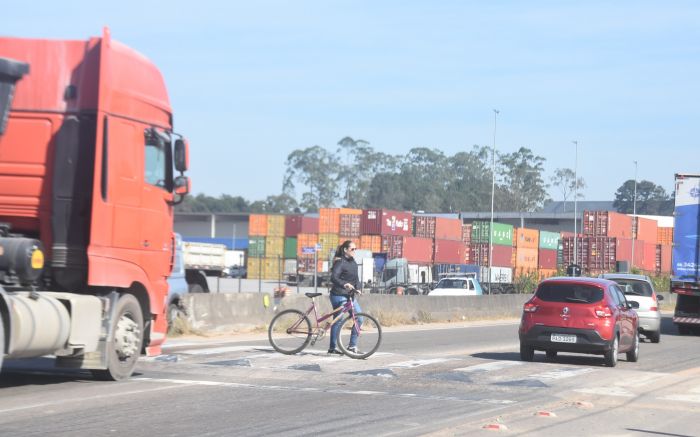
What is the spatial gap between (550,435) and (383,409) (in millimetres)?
2032

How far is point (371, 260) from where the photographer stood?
200 feet

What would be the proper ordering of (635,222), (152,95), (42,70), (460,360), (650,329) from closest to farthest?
(42,70) < (152,95) < (460,360) < (650,329) < (635,222)

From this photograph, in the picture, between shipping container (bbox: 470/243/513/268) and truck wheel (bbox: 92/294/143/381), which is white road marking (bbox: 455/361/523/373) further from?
shipping container (bbox: 470/243/513/268)

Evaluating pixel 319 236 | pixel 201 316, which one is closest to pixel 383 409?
pixel 201 316

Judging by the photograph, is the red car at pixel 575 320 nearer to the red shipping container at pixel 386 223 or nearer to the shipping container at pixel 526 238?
the red shipping container at pixel 386 223

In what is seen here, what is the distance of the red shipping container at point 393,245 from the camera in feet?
230

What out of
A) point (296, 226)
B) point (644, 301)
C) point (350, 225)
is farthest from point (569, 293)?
point (296, 226)

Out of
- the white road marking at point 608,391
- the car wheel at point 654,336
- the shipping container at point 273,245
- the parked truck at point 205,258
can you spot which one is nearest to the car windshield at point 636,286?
the car wheel at point 654,336

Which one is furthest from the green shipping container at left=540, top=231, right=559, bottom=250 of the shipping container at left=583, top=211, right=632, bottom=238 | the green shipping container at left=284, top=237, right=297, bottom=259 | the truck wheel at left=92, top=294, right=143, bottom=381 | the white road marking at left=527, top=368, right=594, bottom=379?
the truck wheel at left=92, top=294, right=143, bottom=381

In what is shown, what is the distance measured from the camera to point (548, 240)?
250 feet

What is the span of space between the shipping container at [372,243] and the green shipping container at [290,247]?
954cm

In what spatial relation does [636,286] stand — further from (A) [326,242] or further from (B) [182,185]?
(A) [326,242]

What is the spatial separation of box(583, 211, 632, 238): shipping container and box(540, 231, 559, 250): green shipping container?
5.21 metres

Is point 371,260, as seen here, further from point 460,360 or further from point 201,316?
point 460,360
